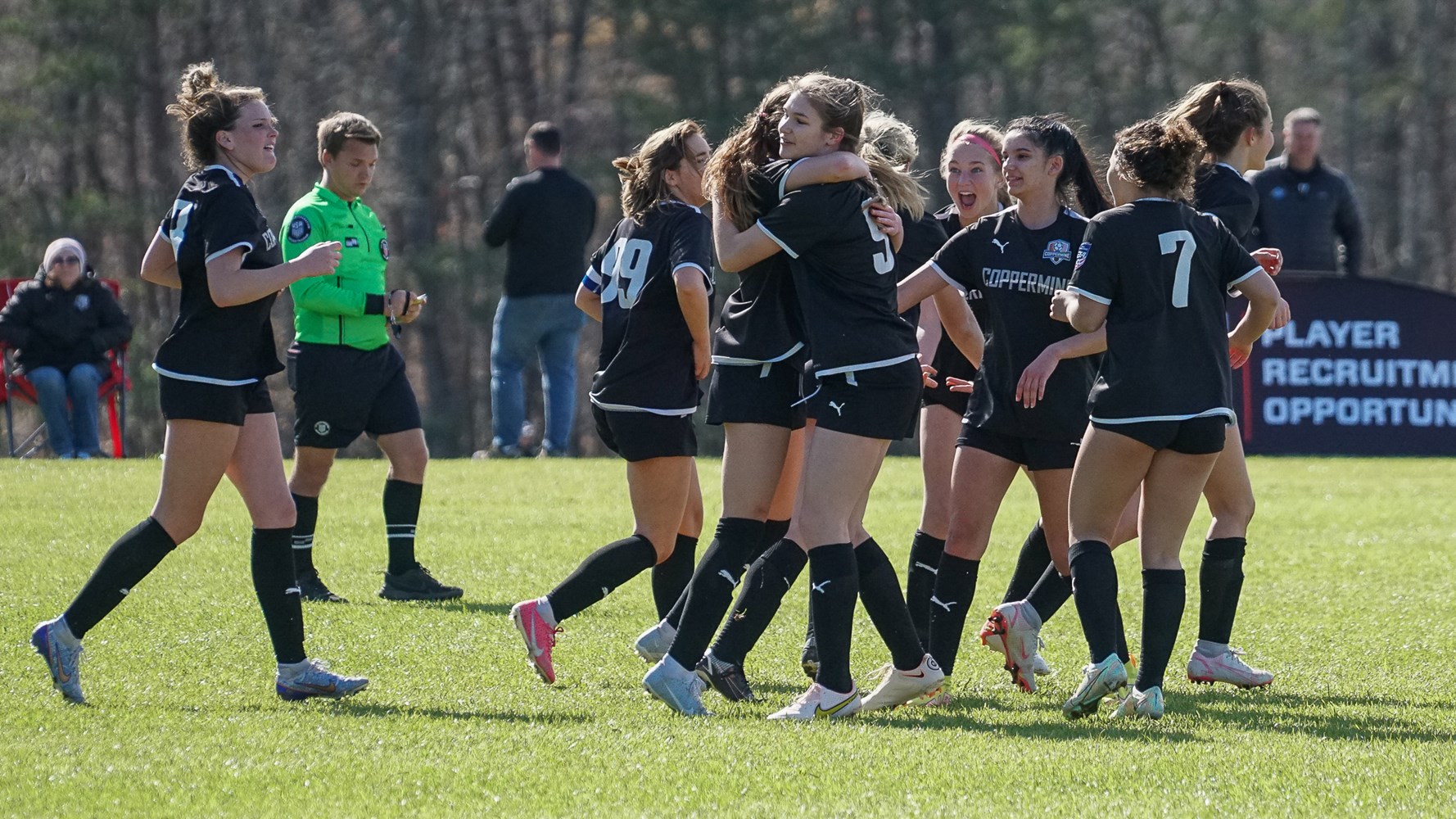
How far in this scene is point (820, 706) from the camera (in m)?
5.11

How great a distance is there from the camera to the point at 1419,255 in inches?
1294

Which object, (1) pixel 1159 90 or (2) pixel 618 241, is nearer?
(2) pixel 618 241

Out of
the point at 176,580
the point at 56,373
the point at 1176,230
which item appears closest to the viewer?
the point at 1176,230

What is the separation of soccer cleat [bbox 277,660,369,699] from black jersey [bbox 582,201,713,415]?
121 cm

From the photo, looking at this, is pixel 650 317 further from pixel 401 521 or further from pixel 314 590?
pixel 314 590

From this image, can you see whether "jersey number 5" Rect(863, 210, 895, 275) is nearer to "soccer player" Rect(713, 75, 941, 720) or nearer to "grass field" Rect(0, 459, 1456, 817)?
"soccer player" Rect(713, 75, 941, 720)

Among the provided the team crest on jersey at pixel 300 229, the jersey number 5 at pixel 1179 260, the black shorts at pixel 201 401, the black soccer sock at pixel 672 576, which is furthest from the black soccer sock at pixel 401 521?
the jersey number 5 at pixel 1179 260

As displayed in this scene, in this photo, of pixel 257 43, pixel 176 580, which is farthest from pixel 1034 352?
pixel 257 43

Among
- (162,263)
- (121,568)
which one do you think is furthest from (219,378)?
(121,568)

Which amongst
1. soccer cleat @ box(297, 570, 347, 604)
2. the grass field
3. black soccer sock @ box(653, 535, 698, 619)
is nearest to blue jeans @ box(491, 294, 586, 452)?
the grass field

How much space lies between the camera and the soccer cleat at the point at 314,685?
17.6 feet

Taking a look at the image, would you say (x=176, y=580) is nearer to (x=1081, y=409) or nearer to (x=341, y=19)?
(x=1081, y=409)

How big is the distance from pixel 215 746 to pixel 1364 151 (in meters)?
35.3

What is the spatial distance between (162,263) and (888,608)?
246 cm
